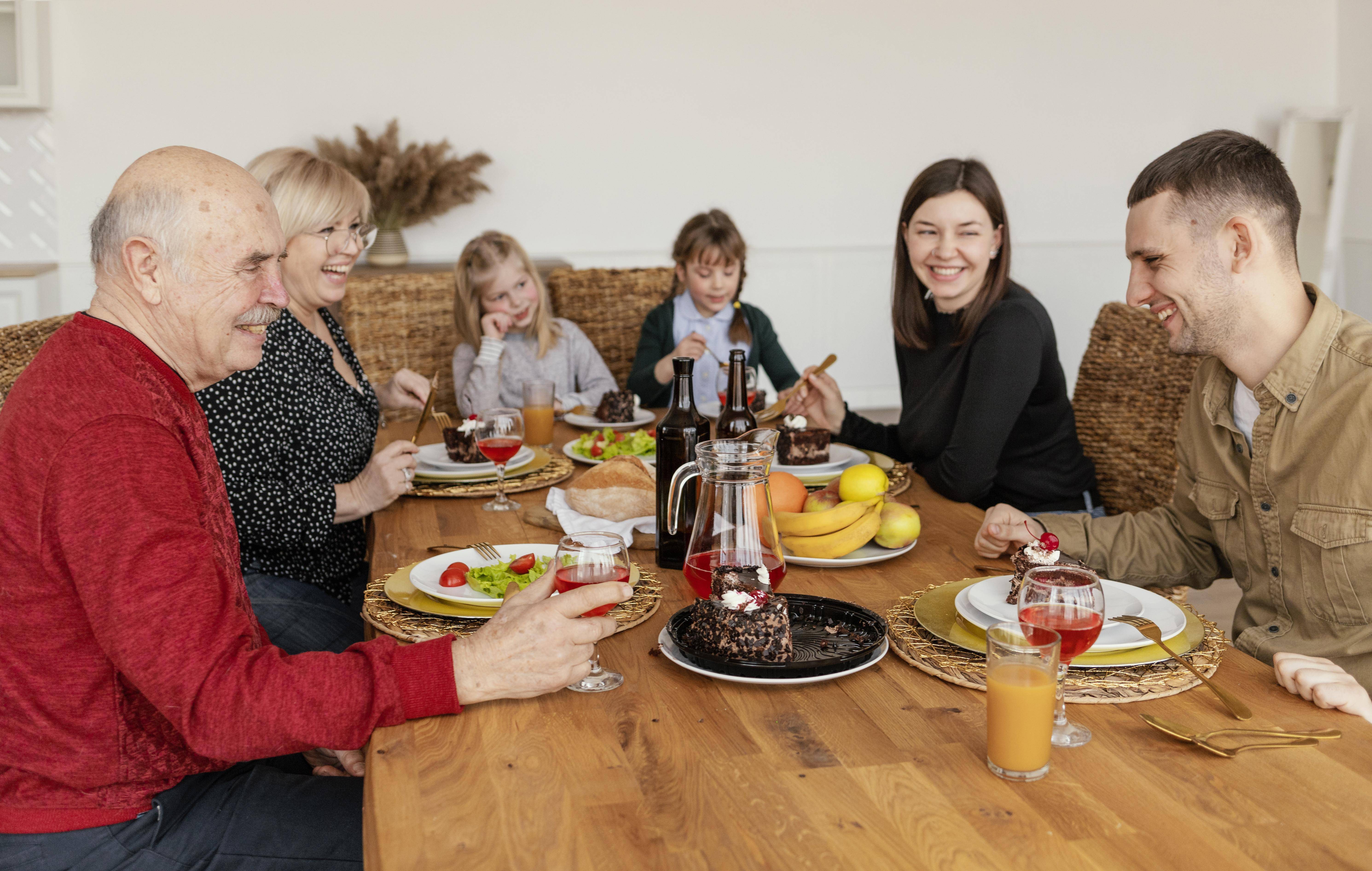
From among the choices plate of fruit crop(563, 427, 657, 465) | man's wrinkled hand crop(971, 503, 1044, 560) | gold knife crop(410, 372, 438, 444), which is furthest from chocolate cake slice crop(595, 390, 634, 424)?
man's wrinkled hand crop(971, 503, 1044, 560)

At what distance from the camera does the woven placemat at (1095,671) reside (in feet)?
3.75

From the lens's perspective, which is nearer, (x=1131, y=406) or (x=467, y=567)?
(x=467, y=567)

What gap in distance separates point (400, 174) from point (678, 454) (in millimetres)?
3587

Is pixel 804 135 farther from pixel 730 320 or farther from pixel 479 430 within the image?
pixel 479 430

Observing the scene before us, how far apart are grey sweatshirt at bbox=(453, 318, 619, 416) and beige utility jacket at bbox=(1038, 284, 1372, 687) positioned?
1.69 m

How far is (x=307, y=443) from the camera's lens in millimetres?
2076

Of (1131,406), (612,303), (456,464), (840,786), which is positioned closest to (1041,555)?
(840,786)

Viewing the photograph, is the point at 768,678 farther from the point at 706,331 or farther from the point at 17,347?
the point at 706,331

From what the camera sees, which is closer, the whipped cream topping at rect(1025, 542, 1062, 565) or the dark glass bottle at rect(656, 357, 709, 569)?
the whipped cream topping at rect(1025, 542, 1062, 565)

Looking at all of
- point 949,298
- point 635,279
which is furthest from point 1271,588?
point 635,279

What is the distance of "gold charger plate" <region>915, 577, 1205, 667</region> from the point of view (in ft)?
3.94

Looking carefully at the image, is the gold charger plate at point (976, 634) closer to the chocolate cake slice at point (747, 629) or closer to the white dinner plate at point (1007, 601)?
the white dinner plate at point (1007, 601)

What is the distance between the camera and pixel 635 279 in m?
3.77

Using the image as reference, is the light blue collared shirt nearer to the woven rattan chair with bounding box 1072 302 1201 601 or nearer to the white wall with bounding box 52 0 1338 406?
the woven rattan chair with bounding box 1072 302 1201 601
